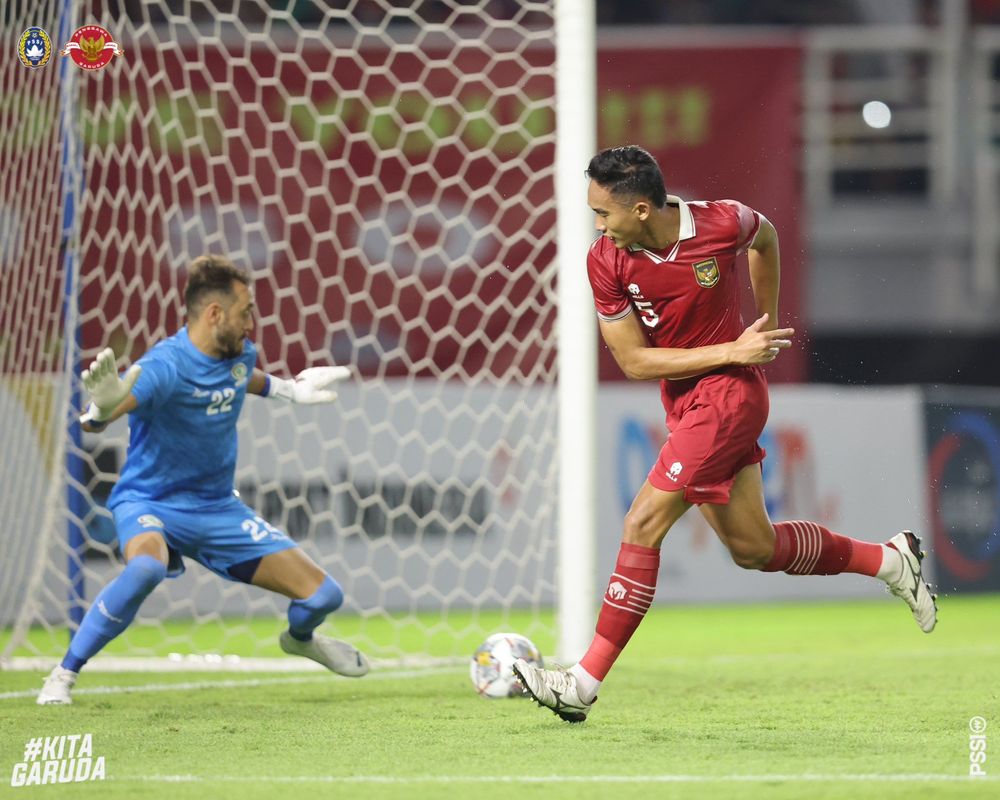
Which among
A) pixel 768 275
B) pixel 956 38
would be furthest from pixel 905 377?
pixel 768 275

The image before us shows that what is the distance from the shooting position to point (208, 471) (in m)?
5.92

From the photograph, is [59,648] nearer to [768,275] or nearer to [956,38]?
[768,275]

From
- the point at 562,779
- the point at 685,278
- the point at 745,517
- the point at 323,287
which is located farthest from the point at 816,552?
the point at 323,287

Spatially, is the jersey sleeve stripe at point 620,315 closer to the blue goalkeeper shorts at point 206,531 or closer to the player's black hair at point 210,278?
the player's black hair at point 210,278

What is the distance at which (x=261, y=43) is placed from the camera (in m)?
9.33

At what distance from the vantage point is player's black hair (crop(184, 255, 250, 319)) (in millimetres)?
5816

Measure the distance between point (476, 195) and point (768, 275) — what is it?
5131 mm

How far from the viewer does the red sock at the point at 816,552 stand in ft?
16.9

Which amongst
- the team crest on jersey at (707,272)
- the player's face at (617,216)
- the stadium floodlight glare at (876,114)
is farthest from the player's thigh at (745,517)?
the stadium floodlight glare at (876,114)

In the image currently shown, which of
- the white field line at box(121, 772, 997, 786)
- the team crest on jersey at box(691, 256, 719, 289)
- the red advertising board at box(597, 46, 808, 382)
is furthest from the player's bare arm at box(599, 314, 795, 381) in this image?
the red advertising board at box(597, 46, 808, 382)

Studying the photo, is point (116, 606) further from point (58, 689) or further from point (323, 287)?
point (323, 287)

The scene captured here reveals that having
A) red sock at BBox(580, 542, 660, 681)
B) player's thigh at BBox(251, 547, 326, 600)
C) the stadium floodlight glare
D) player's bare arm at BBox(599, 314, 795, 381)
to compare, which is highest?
the stadium floodlight glare

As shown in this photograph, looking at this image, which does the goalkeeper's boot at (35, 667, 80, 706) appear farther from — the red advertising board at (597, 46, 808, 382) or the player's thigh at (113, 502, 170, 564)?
the red advertising board at (597, 46, 808, 382)

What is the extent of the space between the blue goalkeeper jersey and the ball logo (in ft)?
3.94
